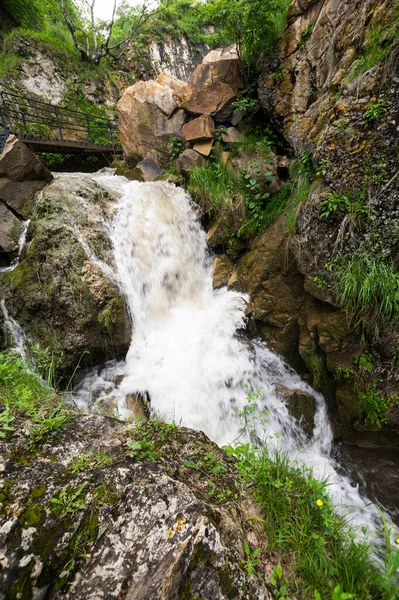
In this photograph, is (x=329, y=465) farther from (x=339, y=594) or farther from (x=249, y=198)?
(x=249, y=198)

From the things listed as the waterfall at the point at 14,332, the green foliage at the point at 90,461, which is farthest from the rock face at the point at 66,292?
the green foliage at the point at 90,461

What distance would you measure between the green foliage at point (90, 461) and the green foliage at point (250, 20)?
750 centimetres

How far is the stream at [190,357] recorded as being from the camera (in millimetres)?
3780

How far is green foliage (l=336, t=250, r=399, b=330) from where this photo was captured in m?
3.17

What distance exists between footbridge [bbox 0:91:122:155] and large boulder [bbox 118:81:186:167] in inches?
87.3

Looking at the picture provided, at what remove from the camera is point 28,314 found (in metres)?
4.27

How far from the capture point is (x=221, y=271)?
5.73m

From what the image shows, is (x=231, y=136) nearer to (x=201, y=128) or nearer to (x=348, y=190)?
(x=201, y=128)

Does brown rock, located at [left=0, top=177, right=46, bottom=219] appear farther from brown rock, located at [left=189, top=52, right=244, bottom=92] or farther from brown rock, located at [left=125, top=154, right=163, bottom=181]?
brown rock, located at [left=189, top=52, right=244, bottom=92]

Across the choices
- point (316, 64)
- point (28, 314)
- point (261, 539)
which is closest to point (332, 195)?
point (316, 64)

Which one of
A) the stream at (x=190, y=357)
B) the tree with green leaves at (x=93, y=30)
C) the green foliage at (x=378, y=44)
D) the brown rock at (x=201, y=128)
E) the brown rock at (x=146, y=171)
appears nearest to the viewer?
the green foliage at (x=378, y=44)

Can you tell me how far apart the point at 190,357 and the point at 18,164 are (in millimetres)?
5279

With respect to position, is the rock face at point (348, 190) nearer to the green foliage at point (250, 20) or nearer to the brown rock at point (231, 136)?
the green foliage at point (250, 20)

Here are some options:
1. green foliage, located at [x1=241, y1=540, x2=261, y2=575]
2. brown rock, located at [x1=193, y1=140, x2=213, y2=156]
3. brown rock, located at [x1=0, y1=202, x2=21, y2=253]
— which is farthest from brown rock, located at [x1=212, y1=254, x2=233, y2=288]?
green foliage, located at [x1=241, y1=540, x2=261, y2=575]
